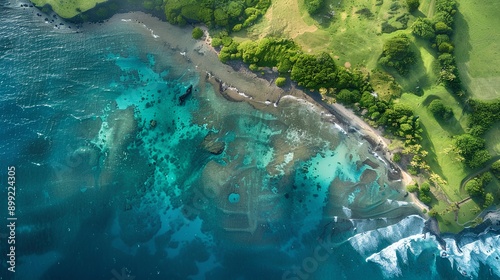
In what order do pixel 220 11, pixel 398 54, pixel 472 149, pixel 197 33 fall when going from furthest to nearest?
1. pixel 197 33
2. pixel 220 11
3. pixel 398 54
4. pixel 472 149

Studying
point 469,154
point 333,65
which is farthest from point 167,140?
point 469,154

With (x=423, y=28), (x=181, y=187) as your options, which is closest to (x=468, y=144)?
(x=423, y=28)

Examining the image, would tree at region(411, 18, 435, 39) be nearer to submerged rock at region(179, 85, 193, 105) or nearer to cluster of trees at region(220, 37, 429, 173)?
cluster of trees at region(220, 37, 429, 173)

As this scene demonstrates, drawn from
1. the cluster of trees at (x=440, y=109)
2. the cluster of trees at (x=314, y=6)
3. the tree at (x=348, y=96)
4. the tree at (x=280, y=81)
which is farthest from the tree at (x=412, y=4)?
the tree at (x=280, y=81)

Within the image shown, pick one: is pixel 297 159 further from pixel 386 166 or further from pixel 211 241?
pixel 211 241

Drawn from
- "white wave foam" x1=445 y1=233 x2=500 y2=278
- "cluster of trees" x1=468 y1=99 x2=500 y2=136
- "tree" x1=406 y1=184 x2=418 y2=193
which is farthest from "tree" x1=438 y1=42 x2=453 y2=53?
"white wave foam" x1=445 y1=233 x2=500 y2=278

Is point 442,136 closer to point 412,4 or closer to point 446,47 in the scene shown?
point 446,47

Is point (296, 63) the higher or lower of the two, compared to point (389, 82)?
higher
